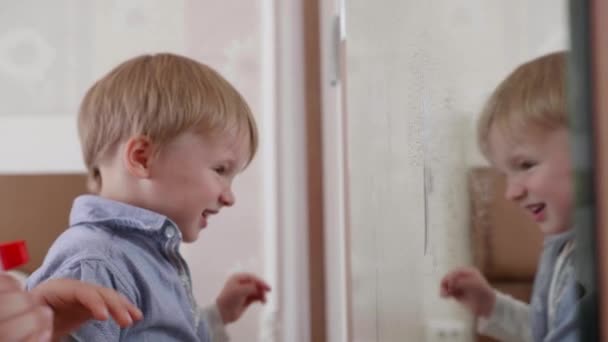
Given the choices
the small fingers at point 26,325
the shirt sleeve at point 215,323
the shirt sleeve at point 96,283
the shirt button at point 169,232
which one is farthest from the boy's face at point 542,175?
the shirt sleeve at point 215,323

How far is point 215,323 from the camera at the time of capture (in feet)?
2.93

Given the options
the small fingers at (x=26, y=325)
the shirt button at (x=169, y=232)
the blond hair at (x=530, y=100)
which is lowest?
the shirt button at (x=169, y=232)

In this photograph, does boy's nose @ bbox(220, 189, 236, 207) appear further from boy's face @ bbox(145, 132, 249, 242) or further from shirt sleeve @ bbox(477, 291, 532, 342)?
shirt sleeve @ bbox(477, 291, 532, 342)

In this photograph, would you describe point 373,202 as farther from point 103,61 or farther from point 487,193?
point 103,61

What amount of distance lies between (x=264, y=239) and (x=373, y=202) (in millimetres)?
559

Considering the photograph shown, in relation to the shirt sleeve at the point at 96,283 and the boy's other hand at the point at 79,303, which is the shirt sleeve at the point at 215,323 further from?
the boy's other hand at the point at 79,303

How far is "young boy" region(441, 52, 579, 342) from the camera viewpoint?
204 mm

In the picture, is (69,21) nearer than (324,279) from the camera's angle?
No

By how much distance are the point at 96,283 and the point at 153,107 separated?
0.23 metres

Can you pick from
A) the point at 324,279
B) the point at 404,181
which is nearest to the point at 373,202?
the point at 404,181

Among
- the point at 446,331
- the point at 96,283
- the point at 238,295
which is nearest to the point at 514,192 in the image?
the point at 446,331

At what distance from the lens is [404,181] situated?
0.46 metres

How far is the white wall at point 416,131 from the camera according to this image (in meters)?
0.26

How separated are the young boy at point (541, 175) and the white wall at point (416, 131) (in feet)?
0.03
